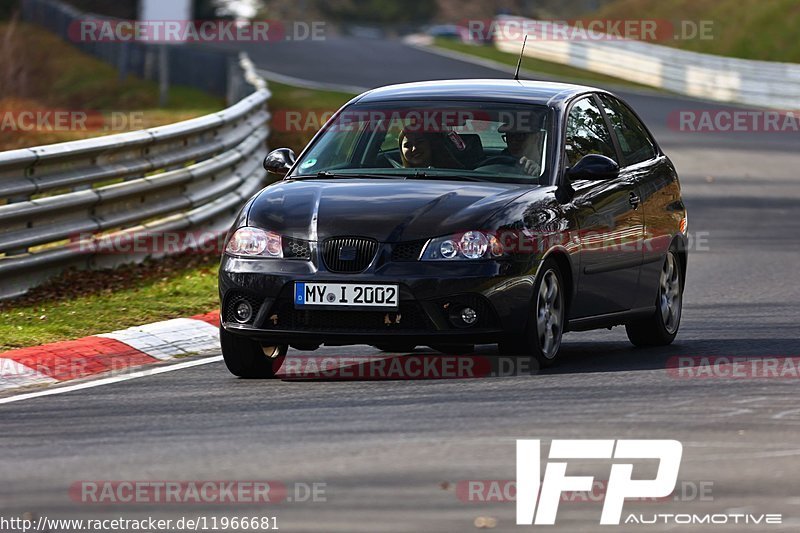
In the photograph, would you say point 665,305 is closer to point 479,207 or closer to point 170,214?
point 479,207

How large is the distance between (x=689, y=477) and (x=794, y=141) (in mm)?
26362

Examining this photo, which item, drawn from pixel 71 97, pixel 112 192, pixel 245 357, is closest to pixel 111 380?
pixel 245 357

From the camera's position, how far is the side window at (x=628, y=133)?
1138cm

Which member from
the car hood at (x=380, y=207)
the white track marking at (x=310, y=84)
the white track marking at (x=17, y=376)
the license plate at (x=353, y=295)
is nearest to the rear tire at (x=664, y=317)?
the car hood at (x=380, y=207)

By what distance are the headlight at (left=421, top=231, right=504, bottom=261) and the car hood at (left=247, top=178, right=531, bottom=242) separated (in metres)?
0.04

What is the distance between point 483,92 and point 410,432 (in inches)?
134

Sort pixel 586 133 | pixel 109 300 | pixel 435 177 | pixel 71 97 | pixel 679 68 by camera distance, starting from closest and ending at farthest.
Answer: pixel 435 177 → pixel 586 133 → pixel 109 300 → pixel 71 97 → pixel 679 68

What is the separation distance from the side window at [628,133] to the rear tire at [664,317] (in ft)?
2.17

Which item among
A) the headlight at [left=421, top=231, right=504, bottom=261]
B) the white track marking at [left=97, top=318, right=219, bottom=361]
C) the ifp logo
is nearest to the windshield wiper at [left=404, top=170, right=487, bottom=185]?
the headlight at [left=421, top=231, right=504, bottom=261]

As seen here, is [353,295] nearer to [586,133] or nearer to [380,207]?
[380,207]

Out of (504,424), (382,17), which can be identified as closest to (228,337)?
(504,424)

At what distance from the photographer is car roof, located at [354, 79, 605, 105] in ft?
35.1

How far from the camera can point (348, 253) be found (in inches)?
367

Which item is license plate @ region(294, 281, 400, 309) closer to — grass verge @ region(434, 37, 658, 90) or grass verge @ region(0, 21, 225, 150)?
grass verge @ region(0, 21, 225, 150)
